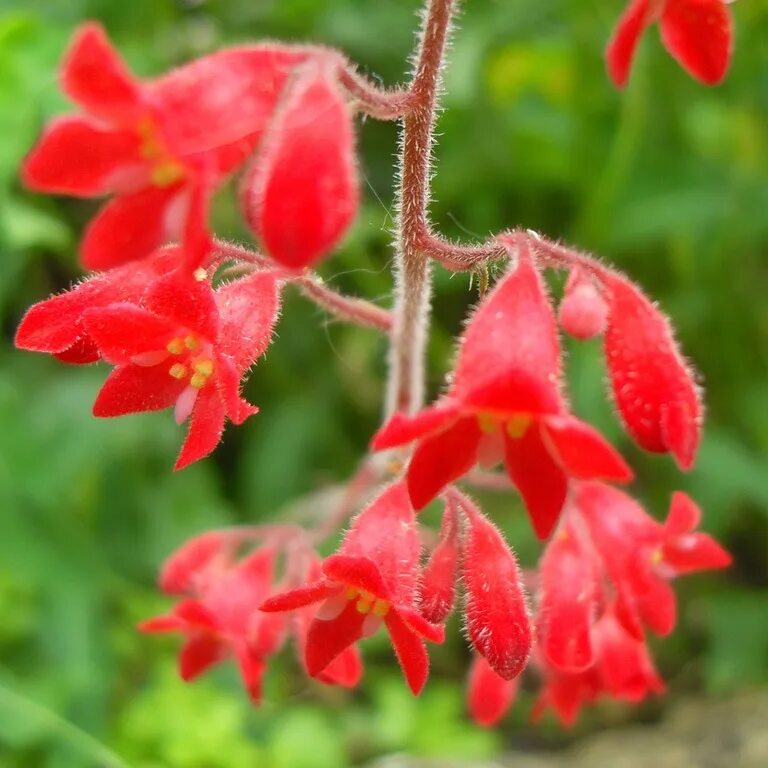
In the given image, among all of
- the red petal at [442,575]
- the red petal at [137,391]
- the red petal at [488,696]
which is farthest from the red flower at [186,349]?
the red petal at [488,696]

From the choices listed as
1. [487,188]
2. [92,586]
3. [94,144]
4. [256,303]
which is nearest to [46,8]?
[487,188]

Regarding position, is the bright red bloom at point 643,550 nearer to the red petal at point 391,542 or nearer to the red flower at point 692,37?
the red petal at point 391,542

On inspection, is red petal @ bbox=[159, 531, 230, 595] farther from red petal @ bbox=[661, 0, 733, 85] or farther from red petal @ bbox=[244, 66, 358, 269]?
red petal @ bbox=[661, 0, 733, 85]

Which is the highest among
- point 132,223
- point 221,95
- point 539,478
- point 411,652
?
point 221,95

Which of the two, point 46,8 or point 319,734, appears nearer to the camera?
point 319,734

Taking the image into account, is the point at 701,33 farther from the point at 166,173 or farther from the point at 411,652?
the point at 411,652

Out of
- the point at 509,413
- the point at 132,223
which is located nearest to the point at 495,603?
the point at 509,413

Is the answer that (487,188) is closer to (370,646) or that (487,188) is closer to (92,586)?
(370,646)
